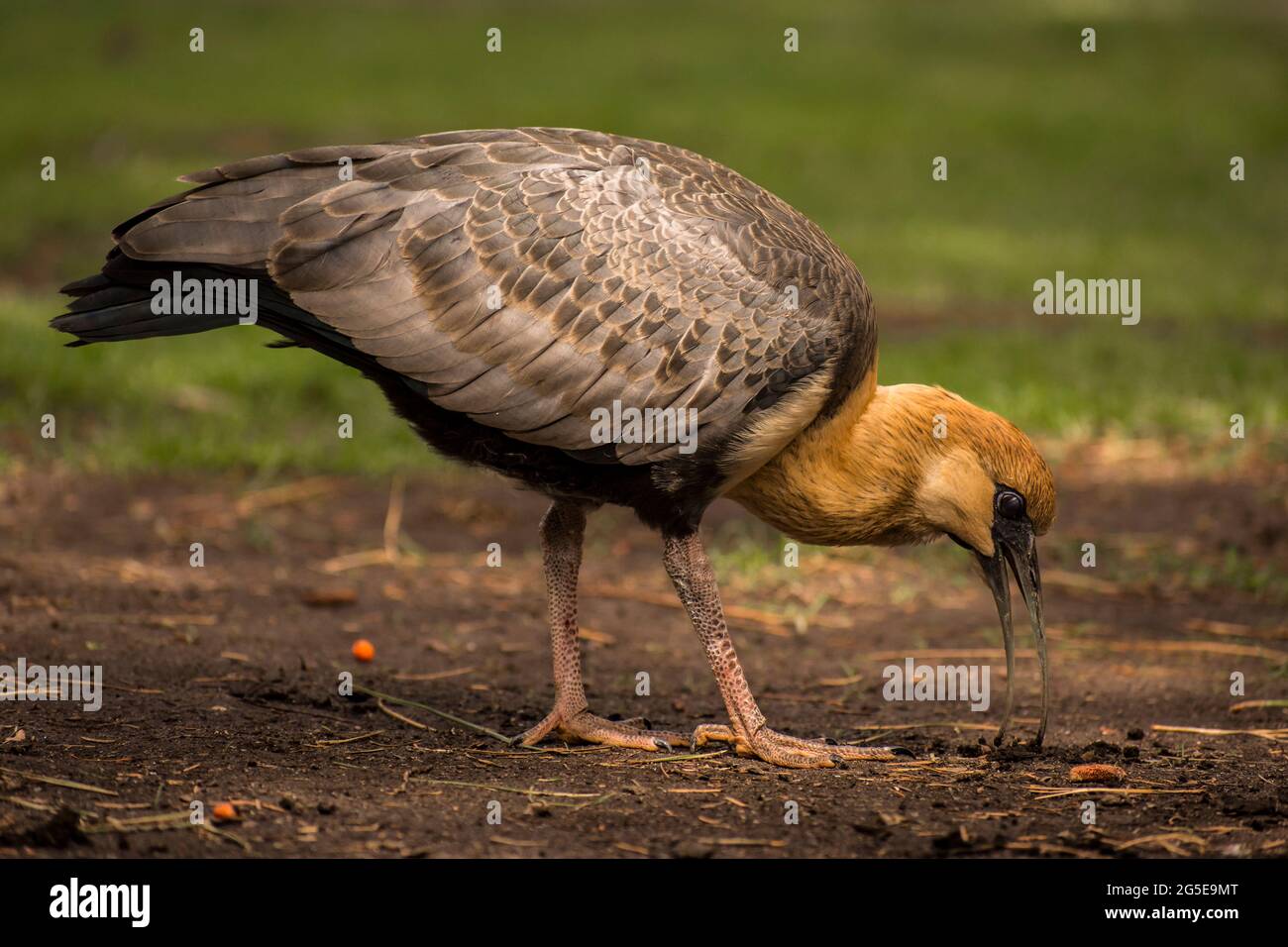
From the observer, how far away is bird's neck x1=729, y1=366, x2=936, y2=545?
5.14 metres

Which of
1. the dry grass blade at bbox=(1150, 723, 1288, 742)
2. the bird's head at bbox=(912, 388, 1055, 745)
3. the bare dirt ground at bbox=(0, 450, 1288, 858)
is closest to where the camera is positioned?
the bare dirt ground at bbox=(0, 450, 1288, 858)

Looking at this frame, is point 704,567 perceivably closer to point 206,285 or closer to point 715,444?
point 715,444

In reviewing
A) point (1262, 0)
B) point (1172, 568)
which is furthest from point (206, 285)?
point (1262, 0)

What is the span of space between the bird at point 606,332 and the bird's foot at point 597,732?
15mm

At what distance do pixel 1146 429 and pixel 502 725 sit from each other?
5.13 m

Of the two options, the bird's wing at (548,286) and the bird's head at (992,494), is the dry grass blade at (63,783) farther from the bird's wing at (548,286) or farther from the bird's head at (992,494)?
the bird's head at (992,494)

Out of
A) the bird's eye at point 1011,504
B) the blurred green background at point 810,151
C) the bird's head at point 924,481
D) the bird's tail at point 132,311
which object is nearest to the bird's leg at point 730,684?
the bird's head at point 924,481

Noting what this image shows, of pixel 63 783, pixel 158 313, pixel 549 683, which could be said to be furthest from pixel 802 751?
pixel 158 313

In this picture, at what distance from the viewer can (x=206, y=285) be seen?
4.99m

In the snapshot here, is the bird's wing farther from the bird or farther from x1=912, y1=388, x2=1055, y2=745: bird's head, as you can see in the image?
x1=912, y1=388, x2=1055, y2=745: bird's head

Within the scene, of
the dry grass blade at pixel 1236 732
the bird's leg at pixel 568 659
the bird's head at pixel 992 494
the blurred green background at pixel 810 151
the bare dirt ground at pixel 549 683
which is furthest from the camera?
the blurred green background at pixel 810 151

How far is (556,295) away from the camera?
4961mm

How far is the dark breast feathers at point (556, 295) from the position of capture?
4.92 meters

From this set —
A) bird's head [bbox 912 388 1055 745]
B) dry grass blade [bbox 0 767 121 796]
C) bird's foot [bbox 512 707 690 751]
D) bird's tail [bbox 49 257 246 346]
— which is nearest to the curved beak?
bird's head [bbox 912 388 1055 745]
